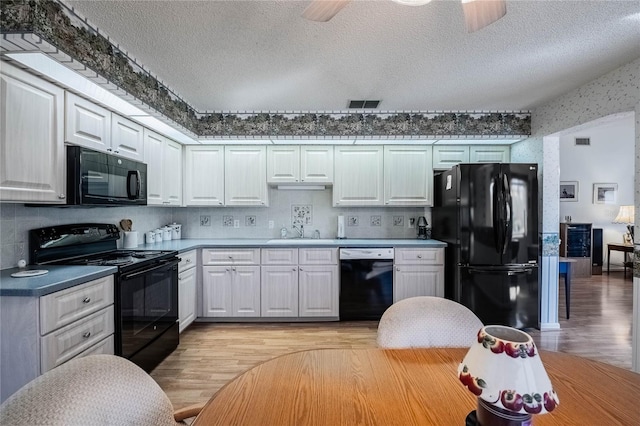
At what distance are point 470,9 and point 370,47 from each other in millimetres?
991

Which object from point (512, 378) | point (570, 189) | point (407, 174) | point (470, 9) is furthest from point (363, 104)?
point (570, 189)

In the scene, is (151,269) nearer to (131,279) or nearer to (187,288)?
(131,279)

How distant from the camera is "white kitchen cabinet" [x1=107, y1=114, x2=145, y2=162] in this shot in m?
2.46

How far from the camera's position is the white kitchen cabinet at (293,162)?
374cm

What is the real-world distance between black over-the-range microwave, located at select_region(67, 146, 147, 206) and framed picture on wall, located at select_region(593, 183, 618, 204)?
8465 millimetres

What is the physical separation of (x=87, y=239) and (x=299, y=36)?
231cm

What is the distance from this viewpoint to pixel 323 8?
128 cm

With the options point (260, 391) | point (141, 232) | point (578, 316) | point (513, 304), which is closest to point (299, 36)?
point (260, 391)

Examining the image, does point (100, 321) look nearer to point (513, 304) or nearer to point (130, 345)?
point (130, 345)

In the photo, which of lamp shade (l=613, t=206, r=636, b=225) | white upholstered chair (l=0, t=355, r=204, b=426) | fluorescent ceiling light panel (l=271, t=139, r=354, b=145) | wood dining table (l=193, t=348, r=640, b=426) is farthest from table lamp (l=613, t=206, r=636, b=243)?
white upholstered chair (l=0, t=355, r=204, b=426)

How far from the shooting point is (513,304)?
3154 millimetres

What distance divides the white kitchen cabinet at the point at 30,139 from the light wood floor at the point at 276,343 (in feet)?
5.17

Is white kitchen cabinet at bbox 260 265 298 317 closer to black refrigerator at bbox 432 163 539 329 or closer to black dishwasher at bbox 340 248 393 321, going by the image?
black dishwasher at bbox 340 248 393 321

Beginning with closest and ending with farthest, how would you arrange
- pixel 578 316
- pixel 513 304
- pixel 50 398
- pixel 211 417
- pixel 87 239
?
pixel 50 398
pixel 211 417
pixel 87 239
pixel 513 304
pixel 578 316
